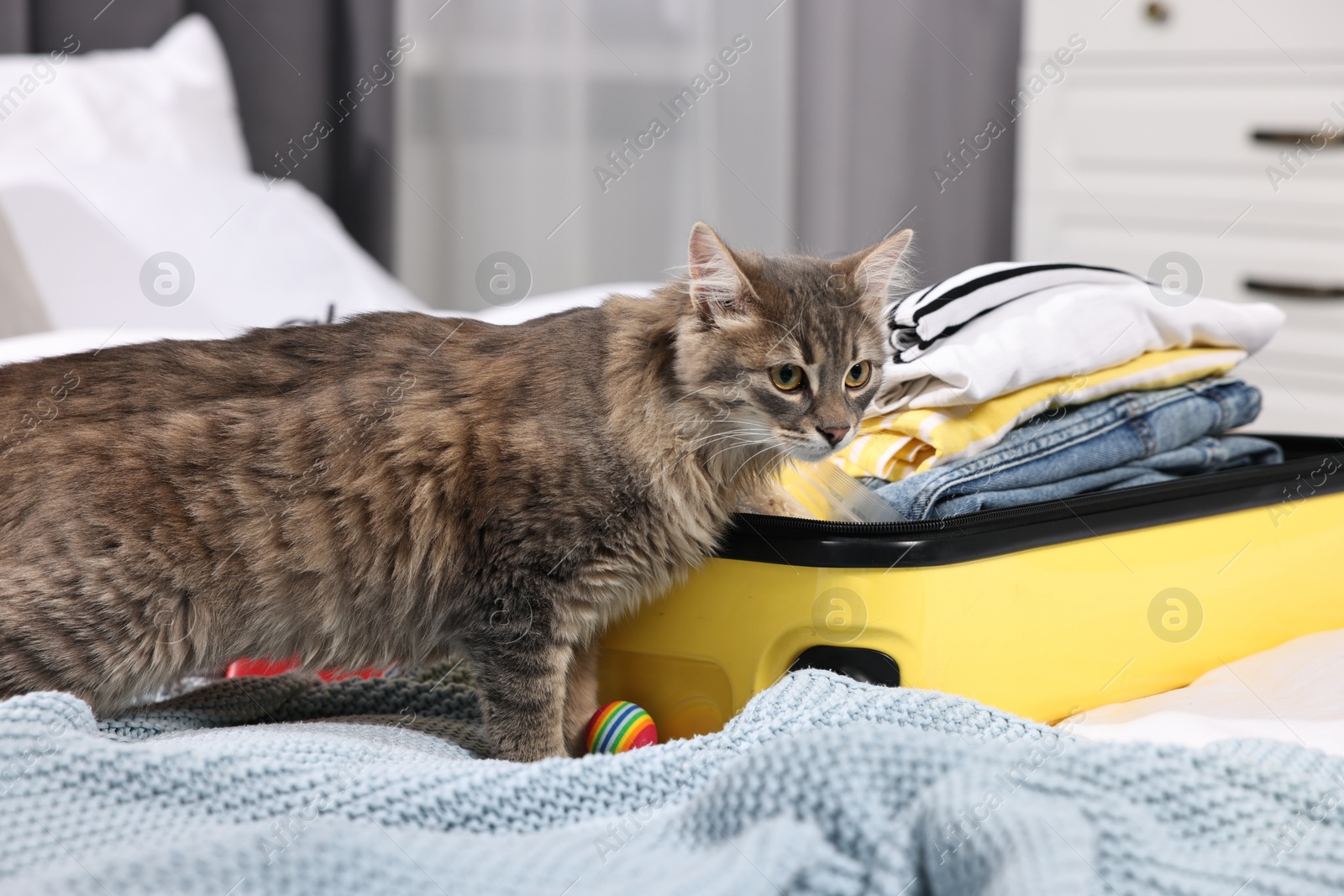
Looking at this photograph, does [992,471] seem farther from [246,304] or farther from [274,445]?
[246,304]

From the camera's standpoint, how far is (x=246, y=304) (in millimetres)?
1968

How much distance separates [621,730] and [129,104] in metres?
1.77

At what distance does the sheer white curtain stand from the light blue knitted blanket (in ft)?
7.56

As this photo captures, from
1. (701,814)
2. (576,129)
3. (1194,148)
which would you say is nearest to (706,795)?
(701,814)

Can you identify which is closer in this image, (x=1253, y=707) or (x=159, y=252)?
(x=1253, y=707)

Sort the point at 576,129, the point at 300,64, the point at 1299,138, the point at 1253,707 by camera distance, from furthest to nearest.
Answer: the point at 576,129 → the point at 300,64 → the point at 1299,138 → the point at 1253,707

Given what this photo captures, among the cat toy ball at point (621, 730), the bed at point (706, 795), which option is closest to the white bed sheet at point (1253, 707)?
the bed at point (706, 795)

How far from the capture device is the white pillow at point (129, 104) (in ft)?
6.77

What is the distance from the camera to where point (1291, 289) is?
2.53m

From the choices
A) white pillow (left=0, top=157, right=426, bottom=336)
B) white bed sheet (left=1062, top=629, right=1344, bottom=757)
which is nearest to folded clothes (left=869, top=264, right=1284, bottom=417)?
white bed sheet (left=1062, top=629, right=1344, bottom=757)

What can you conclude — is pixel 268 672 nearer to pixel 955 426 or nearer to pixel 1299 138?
pixel 955 426

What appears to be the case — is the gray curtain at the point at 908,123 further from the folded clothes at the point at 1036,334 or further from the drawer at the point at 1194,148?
the folded clothes at the point at 1036,334

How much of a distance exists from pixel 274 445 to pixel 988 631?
75 cm

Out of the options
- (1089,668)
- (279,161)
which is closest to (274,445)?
(1089,668)
